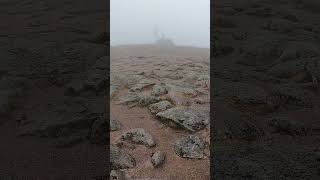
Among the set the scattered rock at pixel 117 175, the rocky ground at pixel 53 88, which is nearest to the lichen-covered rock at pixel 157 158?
the scattered rock at pixel 117 175

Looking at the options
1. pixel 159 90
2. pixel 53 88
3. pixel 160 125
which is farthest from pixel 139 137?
pixel 53 88

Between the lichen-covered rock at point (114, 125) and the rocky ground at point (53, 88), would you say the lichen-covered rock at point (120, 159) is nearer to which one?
the rocky ground at point (53, 88)

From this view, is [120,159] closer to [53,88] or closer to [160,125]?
[160,125]

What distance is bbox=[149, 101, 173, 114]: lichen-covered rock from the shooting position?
7079mm

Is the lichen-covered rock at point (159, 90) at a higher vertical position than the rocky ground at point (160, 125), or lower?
higher

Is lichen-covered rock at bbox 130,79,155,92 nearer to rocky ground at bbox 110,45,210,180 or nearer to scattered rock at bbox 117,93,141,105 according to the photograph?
rocky ground at bbox 110,45,210,180

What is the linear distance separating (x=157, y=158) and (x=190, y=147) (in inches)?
22.3

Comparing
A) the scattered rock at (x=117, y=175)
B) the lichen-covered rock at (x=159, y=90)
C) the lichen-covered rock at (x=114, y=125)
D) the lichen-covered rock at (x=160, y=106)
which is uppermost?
the lichen-covered rock at (x=159, y=90)

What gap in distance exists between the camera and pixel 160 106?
23.5 ft

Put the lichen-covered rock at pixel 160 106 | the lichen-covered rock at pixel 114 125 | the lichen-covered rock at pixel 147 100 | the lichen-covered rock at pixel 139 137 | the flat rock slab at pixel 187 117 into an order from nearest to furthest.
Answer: the lichen-covered rock at pixel 139 137, the flat rock slab at pixel 187 117, the lichen-covered rock at pixel 114 125, the lichen-covered rock at pixel 160 106, the lichen-covered rock at pixel 147 100
